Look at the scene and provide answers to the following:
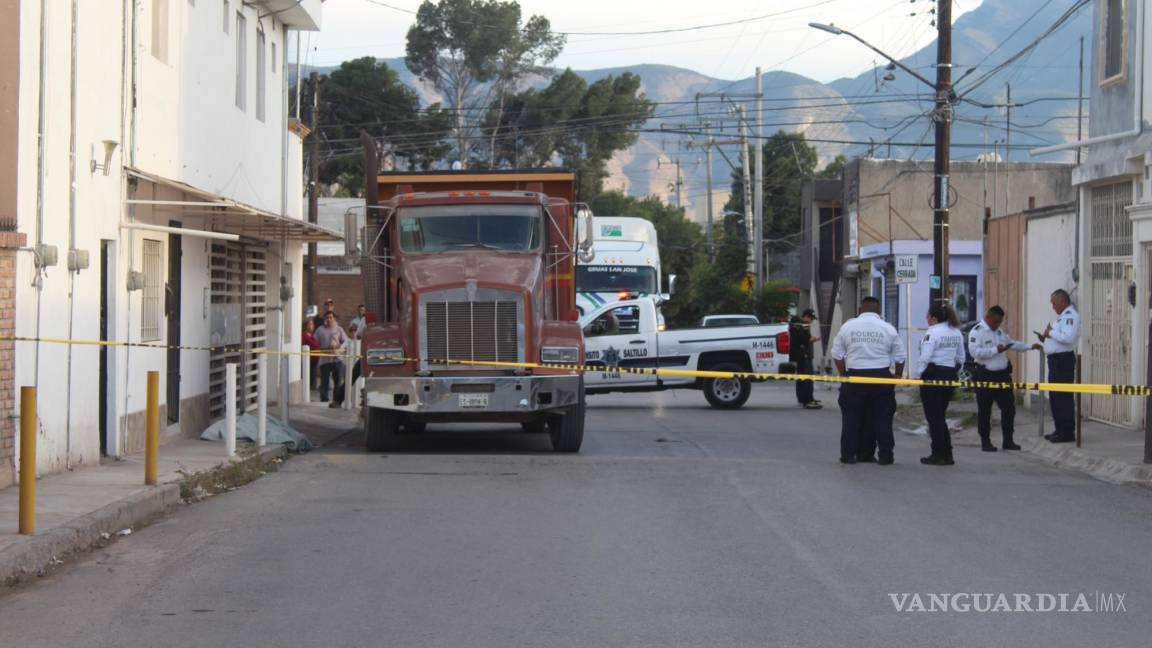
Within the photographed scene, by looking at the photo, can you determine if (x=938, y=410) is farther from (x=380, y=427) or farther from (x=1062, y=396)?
(x=380, y=427)

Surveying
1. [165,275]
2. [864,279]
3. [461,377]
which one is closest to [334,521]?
[461,377]

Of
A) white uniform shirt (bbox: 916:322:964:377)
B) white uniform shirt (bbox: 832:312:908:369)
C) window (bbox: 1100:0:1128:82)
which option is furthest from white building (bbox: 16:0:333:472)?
window (bbox: 1100:0:1128:82)

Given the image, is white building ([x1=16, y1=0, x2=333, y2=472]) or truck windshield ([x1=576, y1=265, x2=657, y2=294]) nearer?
white building ([x1=16, y1=0, x2=333, y2=472])

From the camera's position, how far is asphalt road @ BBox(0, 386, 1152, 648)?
23.1ft

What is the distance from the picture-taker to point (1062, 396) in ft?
54.2

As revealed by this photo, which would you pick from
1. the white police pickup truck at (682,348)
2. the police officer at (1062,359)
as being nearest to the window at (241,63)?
the white police pickup truck at (682,348)

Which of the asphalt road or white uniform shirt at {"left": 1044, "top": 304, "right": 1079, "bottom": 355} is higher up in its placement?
white uniform shirt at {"left": 1044, "top": 304, "right": 1079, "bottom": 355}

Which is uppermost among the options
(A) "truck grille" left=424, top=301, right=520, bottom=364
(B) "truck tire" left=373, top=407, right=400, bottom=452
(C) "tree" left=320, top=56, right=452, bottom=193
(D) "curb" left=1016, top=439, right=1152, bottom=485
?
(C) "tree" left=320, top=56, right=452, bottom=193

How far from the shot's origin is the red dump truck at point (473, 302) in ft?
49.9

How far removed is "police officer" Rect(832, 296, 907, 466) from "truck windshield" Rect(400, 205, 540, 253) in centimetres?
405

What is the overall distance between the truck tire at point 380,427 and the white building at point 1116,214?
32.1ft

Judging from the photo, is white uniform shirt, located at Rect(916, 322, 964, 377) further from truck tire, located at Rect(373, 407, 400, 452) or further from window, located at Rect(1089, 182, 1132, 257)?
truck tire, located at Rect(373, 407, 400, 452)

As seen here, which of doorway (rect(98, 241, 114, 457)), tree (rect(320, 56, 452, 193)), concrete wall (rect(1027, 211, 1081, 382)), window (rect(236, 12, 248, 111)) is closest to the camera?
doorway (rect(98, 241, 114, 457))

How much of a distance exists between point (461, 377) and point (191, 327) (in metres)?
4.70
